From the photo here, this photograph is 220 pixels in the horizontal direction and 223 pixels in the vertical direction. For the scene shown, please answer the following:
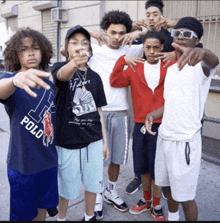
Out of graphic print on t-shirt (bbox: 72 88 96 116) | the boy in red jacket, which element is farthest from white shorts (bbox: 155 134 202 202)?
graphic print on t-shirt (bbox: 72 88 96 116)

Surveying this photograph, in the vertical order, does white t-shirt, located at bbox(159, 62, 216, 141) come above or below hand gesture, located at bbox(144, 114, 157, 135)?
above

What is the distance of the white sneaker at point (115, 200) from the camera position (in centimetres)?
274

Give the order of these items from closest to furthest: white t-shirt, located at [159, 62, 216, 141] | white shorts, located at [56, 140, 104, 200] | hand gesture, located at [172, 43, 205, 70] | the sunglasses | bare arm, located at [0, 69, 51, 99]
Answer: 1. bare arm, located at [0, 69, 51, 99]
2. hand gesture, located at [172, 43, 205, 70]
3. white t-shirt, located at [159, 62, 216, 141]
4. the sunglasses
5. white shorts, located at [56, 140, 104, 200]

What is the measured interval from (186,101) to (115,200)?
58.1 inches

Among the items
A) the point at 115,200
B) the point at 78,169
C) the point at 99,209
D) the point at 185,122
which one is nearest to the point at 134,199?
the point at 115,200

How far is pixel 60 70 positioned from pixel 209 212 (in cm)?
220

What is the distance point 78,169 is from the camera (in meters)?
2.20

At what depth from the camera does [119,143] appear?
2758 mm

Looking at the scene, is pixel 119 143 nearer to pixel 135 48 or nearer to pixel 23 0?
pixel 135 48

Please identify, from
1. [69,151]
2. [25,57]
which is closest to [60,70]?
[25,57]

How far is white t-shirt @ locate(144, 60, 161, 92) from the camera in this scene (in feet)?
8.21

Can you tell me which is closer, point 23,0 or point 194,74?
point 194,74

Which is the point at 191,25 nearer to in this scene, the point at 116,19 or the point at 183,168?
the point at 116,19

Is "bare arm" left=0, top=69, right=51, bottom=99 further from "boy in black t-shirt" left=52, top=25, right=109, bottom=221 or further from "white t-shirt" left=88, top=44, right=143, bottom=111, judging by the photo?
"white t-shirt" left=88, top=44, right=143, bottom=111
